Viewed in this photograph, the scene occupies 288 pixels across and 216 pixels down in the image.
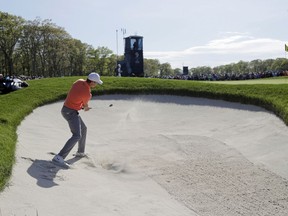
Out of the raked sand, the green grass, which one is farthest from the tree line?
the raked sand

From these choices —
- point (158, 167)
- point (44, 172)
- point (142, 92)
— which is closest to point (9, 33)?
point (142, 92)

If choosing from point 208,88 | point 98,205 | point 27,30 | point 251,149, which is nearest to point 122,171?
point 98,205

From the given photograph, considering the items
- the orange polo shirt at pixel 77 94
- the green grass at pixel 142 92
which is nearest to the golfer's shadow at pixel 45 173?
the green grass at pixel 142 92

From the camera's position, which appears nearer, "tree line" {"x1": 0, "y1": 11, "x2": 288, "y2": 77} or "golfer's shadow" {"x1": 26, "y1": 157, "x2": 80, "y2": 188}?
"golfer's shadow" {"x1": 26, "y1": 157, "x2": 80, "y2": 188}

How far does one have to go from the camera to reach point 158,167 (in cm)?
957

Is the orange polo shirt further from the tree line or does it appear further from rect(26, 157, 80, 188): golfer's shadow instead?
the tree line

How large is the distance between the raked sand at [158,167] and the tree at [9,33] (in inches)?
2559

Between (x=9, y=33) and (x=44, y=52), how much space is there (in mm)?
9958

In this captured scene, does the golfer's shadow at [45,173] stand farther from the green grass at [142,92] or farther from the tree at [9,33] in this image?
the tree at [9,33]

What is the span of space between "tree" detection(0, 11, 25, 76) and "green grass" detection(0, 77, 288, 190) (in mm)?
59346

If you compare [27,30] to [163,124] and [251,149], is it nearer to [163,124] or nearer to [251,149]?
[163,124]

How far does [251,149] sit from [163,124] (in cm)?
521

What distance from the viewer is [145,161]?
10.1 metres

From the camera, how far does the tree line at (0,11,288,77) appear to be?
77.4 meters
